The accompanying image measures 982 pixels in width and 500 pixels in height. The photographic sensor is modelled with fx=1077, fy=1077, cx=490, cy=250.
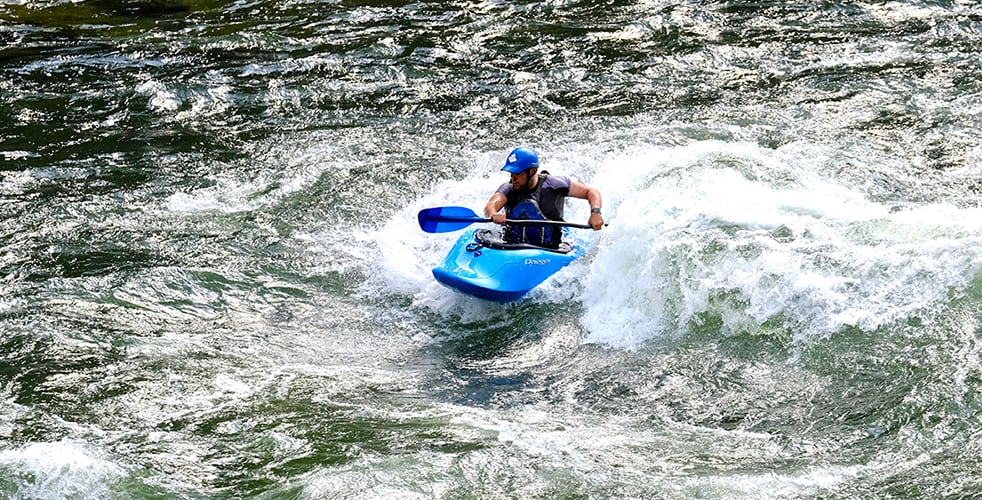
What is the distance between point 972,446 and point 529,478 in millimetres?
2222

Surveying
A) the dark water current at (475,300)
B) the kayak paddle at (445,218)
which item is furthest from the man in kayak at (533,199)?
the dark water current at (475,300)

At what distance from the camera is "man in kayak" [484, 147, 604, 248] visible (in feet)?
26.4

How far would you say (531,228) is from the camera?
8.16 meters

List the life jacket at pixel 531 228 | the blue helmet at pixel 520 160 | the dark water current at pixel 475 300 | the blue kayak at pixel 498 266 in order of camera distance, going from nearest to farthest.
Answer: the dark water current at pixel 475 300, the blue kayak at pixel 498 266, the blue helmet at pixel 520 160, the life jacket at pixel 531 228

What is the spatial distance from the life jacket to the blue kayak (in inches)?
4.3

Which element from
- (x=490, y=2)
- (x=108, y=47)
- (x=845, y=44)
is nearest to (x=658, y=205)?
(x=845, y=44)

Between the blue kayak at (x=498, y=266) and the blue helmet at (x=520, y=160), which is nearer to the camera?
the blue kayak at (x=498, y=266)

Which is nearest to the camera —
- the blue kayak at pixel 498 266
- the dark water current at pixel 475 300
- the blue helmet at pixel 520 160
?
the dark water current at pixel 475 300

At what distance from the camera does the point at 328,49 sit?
12648 millimetres

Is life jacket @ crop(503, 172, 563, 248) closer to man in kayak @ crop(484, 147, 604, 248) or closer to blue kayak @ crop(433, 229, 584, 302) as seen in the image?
man in kayak @ crop(484, 147, 604, 248)

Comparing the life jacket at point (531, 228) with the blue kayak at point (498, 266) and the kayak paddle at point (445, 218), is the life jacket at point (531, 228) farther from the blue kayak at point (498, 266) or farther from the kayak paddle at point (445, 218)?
the kayak paddle at point (445, 218)

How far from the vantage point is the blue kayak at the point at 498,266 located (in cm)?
742

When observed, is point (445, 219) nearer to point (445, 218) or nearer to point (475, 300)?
point (445, 218)

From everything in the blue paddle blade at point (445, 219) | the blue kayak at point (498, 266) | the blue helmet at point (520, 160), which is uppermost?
the blue helmet at point (520, 160)
